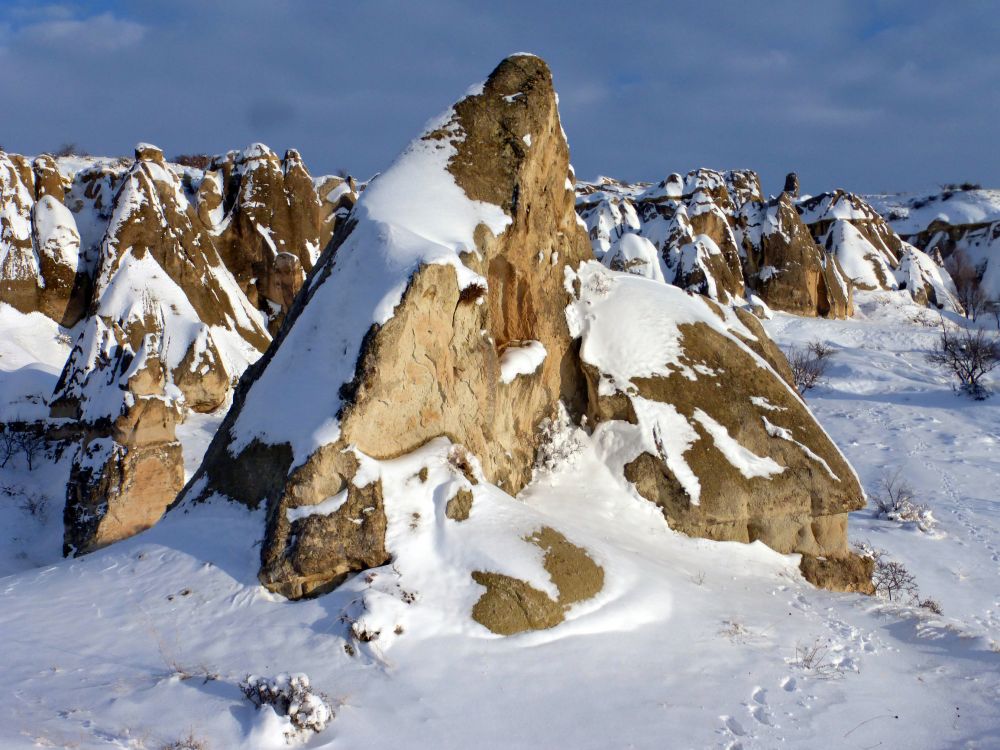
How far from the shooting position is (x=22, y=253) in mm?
22234

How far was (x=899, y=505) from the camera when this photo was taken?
50.6 ft

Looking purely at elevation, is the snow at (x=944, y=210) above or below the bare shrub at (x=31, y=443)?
above

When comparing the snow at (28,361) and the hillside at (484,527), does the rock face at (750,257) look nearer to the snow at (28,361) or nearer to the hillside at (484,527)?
the hillside at (484,527)

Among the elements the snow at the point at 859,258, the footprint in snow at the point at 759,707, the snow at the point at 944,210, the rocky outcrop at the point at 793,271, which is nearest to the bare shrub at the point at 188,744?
the footprint in snow at the point at 759,707

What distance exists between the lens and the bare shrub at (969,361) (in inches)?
896

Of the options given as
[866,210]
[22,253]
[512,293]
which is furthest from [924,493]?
[866,210]

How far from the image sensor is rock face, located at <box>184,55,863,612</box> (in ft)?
19.9

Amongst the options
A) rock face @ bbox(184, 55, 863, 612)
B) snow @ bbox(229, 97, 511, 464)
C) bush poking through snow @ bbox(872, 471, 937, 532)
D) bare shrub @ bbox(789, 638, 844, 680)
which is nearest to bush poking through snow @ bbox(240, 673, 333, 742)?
rock face @ bbox(184, 55, 863, 612)

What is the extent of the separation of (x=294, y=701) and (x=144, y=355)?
8994 mm

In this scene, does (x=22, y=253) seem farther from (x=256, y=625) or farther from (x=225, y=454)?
(x=256, y=625)

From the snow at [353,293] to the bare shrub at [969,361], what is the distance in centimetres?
2105

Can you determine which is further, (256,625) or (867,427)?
(867,427)

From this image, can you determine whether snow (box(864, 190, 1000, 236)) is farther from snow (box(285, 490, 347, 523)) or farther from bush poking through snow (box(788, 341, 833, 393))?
snow (box(285, 490, 347, 523))

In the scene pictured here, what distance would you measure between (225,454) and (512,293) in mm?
4290
